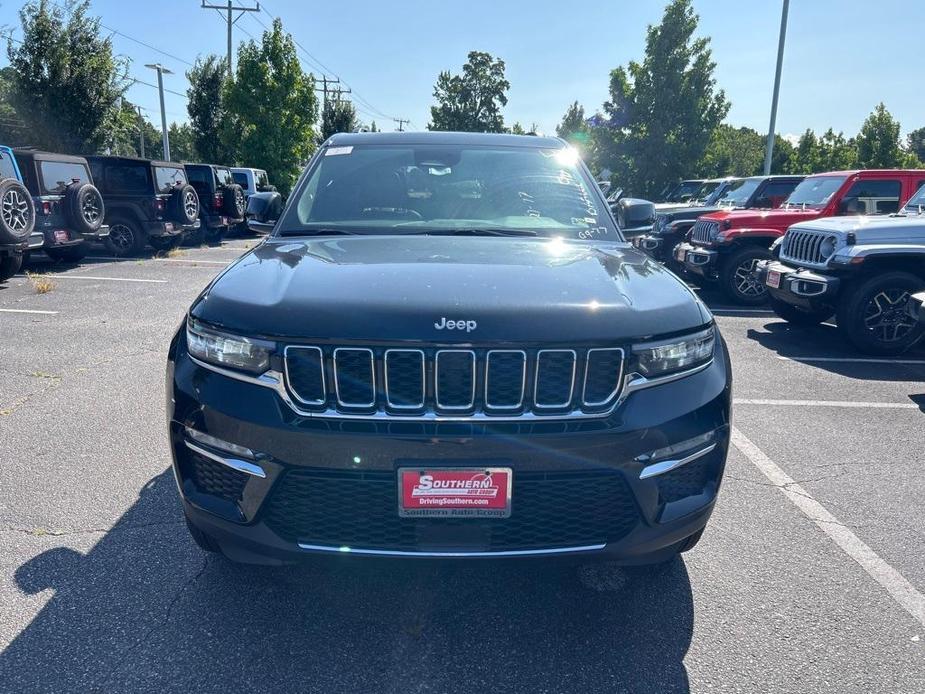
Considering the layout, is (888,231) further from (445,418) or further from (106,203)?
(106,203)

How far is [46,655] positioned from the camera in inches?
89.4

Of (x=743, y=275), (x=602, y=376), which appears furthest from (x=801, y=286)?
(x=602, y=376)

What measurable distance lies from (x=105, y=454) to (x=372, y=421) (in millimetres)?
2586

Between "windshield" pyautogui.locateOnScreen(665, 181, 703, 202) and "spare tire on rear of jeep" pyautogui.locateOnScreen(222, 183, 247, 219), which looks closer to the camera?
"windshield" pyautogui.locateOnScreen(665, 181, 703, 202)

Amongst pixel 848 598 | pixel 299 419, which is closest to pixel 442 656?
pixel 299 419

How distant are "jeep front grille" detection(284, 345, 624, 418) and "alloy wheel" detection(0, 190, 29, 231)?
29.9 ft

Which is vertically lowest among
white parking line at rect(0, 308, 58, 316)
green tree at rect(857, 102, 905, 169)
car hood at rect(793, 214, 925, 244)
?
white parking line at rect(0, 308, 58, 316)

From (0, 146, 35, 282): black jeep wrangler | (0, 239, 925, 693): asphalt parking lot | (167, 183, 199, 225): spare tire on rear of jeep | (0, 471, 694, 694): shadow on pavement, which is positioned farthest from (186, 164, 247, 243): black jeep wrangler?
(0, 471, 694, 694): shadow on pavement

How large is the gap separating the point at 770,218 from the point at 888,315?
3.19 m

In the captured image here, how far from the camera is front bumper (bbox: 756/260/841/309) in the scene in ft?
23.2

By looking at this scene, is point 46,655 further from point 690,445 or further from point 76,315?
point 76,315

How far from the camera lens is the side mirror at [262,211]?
387 centimetres

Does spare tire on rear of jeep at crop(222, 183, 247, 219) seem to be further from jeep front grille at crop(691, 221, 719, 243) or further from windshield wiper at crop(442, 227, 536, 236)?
windshield wiper at crop(442, 227, 536, 236)

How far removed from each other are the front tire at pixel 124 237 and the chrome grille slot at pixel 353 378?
13240mm
